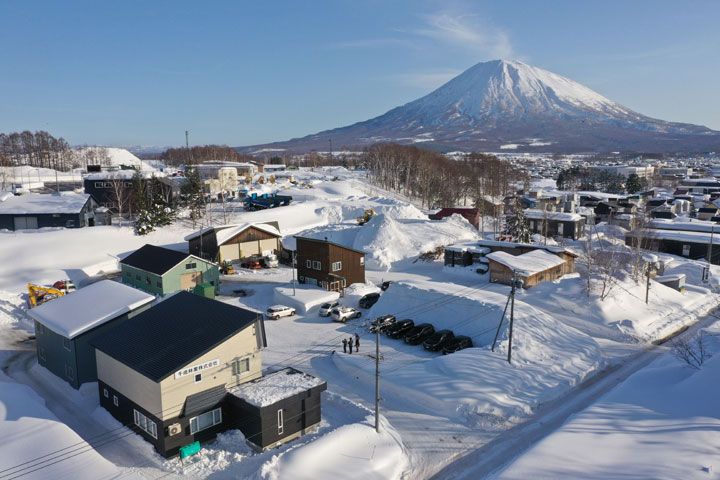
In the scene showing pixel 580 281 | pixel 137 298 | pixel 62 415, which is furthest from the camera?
pixel 580 281

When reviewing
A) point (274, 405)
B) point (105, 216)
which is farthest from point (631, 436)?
point (105, 216)

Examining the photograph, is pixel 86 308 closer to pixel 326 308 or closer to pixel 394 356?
pixel 326 308

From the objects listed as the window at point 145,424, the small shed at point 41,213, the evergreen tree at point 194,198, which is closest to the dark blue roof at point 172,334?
the window at point 145,424

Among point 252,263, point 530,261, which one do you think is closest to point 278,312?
point 252,263

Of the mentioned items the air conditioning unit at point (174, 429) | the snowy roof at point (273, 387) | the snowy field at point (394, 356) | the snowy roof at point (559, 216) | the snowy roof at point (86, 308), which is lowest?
the snowy field at point (394, 356)

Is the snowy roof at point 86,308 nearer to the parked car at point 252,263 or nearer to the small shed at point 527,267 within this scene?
the parked car at point 252,263

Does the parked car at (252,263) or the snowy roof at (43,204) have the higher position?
the snowy roof at (43,204)

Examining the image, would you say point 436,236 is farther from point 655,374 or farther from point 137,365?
point 137,365
